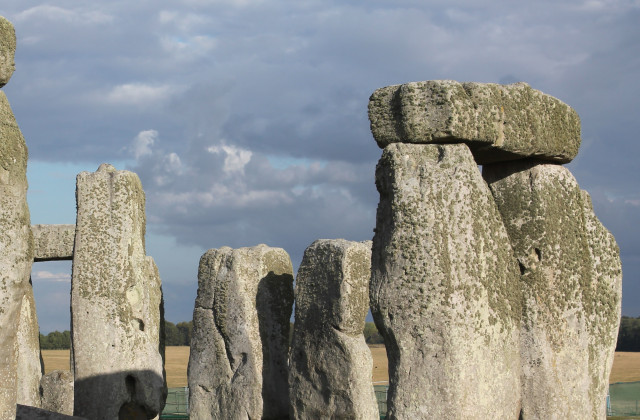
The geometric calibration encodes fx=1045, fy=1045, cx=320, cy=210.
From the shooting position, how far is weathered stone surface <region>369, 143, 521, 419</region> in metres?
6.62

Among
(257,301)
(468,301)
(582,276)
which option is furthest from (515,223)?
(257,301)

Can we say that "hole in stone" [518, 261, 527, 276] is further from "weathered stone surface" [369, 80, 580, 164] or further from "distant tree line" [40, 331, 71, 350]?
"distant tree line" [40, 331, 71, 350]

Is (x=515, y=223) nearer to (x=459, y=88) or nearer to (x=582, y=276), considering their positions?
(x=582, y=276)

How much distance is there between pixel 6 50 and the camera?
25.0ft

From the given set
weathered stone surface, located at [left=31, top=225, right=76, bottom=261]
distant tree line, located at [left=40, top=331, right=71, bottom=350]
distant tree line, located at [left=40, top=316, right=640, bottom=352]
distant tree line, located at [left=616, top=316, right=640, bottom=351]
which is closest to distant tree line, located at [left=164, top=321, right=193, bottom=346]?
distant tree line, located at [left=40, top=316, right=640, bottom=352]

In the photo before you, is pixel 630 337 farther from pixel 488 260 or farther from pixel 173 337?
pixel 488 260

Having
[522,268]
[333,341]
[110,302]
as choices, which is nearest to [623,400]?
[333,341]

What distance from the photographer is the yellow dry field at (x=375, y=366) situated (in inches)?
1058

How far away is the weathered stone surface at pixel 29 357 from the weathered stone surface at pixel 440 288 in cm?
835

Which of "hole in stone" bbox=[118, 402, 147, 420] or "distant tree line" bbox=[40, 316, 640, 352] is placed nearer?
"hole in stone" bbox=[118, 402, 147, 420]

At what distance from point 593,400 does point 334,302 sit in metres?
5.20

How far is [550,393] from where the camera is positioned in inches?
293

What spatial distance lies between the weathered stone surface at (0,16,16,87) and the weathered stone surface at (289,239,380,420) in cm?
579

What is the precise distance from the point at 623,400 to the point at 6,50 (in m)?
14.2
